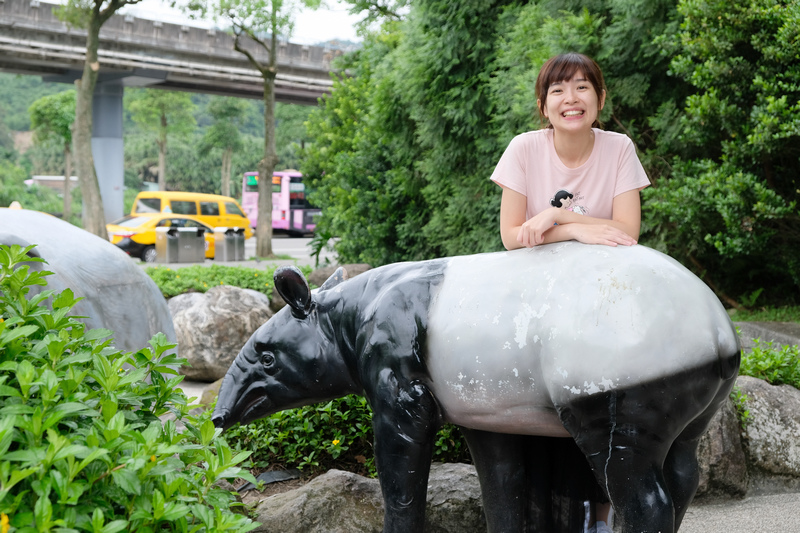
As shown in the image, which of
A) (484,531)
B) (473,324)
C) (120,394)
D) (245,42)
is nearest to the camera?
(120,394)

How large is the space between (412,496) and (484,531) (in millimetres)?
1062

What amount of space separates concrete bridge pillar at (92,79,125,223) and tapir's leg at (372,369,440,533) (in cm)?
2766

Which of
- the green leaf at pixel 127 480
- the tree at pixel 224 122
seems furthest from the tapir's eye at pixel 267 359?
the tree at pixel 224 122

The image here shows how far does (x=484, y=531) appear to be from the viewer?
3473 millimetres

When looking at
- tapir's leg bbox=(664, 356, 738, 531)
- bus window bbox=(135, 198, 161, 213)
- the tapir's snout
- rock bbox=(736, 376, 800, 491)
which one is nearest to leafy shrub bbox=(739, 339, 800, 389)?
rock bbox=(736, 376, 800, 491)

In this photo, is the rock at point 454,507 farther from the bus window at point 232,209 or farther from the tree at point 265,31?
the bus window at point 232,209

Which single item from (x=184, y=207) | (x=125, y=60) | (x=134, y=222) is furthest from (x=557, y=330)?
(x=184, y=207)

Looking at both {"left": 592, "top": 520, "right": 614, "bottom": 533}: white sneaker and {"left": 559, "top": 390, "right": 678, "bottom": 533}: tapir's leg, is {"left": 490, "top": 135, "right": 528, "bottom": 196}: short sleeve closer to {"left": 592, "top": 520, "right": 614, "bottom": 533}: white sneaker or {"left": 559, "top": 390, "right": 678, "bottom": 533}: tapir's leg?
{"left": 559, "top": 390, "right": 678, "bottom": 533}: tapir's leg

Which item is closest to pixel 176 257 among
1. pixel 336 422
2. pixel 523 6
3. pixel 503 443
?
pixel 523 6

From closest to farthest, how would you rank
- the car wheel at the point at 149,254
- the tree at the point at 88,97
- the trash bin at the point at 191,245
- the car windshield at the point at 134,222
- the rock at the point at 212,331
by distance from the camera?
1. the rock at the point at 212,331
2. the tree at the point at 88,97
3. the trash bin at the point at 191,245
4. the car wheel at the point at 149,254
5. the car windshield at the point at 134,222

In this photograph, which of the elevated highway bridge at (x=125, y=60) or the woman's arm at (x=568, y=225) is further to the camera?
the elevated highway bridge at (x=125, y=60)

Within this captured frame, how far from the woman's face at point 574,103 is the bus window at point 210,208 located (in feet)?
87.4

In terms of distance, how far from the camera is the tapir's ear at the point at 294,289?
2785mm

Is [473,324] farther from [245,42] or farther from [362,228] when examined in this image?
[245,42]
